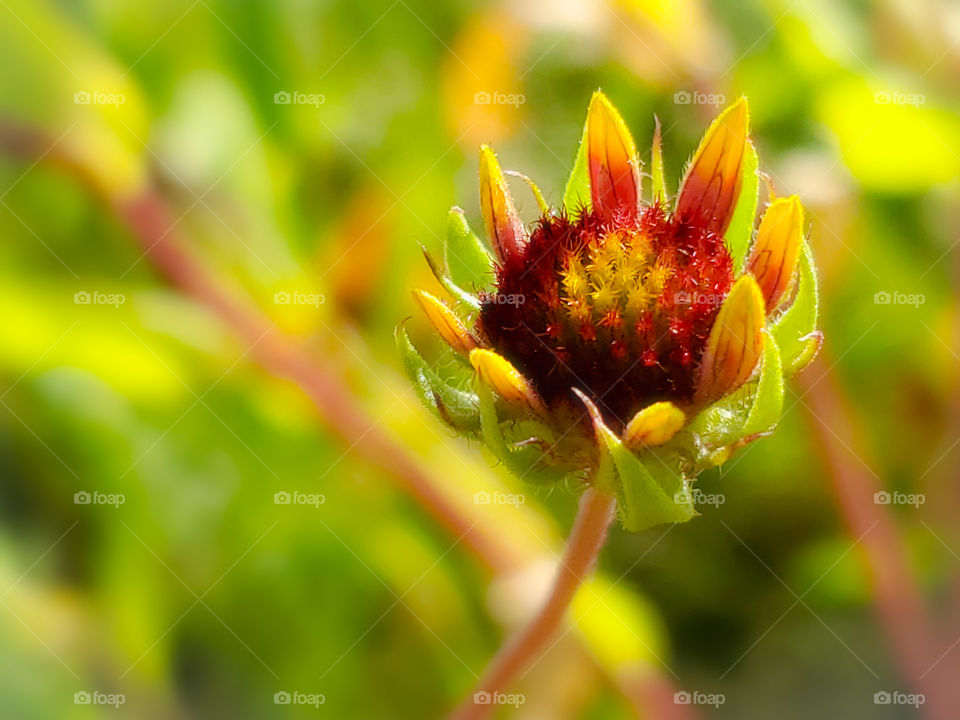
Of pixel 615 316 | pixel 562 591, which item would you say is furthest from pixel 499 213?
pixel 562 591

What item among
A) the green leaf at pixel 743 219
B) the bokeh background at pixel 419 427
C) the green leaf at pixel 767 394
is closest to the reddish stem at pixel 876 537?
the bokeh background at pixel 419 427

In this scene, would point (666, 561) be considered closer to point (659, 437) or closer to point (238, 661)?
point (238, 661)

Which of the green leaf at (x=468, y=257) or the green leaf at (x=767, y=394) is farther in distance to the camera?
the green leaf at (x=468, y=257)

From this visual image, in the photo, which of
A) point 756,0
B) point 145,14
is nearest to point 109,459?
point 145,14

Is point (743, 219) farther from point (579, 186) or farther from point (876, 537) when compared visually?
point (876, 537)

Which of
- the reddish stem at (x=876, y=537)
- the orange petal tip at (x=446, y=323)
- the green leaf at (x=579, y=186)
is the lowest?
the reddish stem at (x=876, y=537)

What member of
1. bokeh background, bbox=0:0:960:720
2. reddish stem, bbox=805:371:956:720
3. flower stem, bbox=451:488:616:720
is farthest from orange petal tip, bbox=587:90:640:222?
reddish stem, bbox=805:371:956:720

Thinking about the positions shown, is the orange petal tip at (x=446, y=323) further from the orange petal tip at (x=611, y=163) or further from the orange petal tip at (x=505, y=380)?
the orange petal tip at (x=611, y=163)
